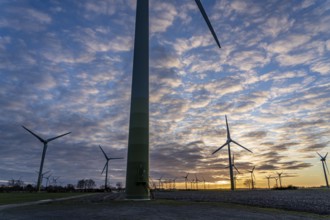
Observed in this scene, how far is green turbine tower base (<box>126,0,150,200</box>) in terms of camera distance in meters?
35.5

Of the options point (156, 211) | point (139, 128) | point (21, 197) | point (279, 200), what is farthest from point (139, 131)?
point (21, 197)

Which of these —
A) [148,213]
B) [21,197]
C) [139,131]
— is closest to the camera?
[148,213]

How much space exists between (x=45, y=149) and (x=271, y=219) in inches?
4586

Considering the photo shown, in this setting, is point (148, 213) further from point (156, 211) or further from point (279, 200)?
point (279, 200)

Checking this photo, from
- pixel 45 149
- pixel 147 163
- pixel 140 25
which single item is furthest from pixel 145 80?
pixel 45 149

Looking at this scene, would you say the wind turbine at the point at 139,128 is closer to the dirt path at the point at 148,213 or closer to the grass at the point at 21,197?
the dirt path at the point at 148,213

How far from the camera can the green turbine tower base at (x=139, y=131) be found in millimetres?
35469

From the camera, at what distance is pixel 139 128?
1432 inches

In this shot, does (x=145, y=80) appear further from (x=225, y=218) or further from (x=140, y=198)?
(x=225, y=218)

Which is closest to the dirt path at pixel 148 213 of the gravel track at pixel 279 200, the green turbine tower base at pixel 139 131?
the gravel track at pixel 279 200

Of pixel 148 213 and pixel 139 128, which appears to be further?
pixel 139 128

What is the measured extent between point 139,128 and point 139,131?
40 centimetres

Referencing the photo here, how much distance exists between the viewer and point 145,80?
38281 millimetres

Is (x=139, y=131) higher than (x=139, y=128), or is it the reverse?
(x=139, y=128)
